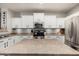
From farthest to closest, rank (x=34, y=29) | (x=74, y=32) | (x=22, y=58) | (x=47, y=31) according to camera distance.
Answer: (x=47, y=31), (x=34, y=29), (x=74, y=32), (x=22, y=58)

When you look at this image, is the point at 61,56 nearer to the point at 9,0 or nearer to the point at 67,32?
the point at 9,0

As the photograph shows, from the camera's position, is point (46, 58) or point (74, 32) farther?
point (74, 32)

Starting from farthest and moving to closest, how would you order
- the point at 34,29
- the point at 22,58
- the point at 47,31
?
the point at 47,31 → the point at 34,29 → the point at 22,58

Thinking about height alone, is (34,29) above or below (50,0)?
below

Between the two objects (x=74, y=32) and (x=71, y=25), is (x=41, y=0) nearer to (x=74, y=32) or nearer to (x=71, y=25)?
(x=74, y=32)

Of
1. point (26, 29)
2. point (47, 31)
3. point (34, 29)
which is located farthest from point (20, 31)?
point (47, 31)

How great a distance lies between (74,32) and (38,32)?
0.75 metres

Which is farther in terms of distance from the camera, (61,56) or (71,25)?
(71,25)

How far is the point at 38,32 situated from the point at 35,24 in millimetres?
209

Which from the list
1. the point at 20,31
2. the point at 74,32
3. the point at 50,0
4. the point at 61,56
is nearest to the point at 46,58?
the point at 61,56

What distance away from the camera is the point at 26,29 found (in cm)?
227

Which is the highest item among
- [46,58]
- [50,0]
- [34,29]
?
[50,0]

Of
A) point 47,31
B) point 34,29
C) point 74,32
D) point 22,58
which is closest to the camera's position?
point 22,58

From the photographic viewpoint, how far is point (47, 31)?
7.92 feet
